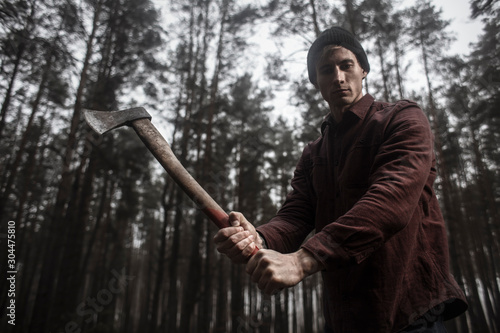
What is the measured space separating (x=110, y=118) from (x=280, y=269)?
5.96 feet

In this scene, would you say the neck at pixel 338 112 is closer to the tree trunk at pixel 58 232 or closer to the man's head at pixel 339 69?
the man's head at pixel 339 69

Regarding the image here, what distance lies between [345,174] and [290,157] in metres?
21.1

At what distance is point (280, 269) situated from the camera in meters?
1.32

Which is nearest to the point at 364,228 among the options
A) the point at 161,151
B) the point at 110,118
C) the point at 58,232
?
the point at 161,151

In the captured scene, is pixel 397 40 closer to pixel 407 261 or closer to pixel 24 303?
pixel 407 261

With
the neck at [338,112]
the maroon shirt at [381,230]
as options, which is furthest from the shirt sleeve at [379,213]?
the neck at [338,112]

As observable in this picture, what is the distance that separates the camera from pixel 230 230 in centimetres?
183

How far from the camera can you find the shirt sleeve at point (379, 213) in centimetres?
133

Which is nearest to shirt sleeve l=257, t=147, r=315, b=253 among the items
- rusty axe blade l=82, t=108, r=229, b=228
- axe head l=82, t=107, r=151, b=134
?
rusty axe blade l=82, t=108, r=229, b=228

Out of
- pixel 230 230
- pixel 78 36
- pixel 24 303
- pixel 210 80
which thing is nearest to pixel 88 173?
pixel 78 36

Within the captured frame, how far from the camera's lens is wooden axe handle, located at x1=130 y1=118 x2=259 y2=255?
1970mm

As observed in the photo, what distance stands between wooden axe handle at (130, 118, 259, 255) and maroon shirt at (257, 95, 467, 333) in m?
0.30

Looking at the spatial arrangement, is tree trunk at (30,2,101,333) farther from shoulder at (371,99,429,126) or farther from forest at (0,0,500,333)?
shoulder at (371,99,429,126)

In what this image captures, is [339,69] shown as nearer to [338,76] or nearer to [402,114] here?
[338,76]
